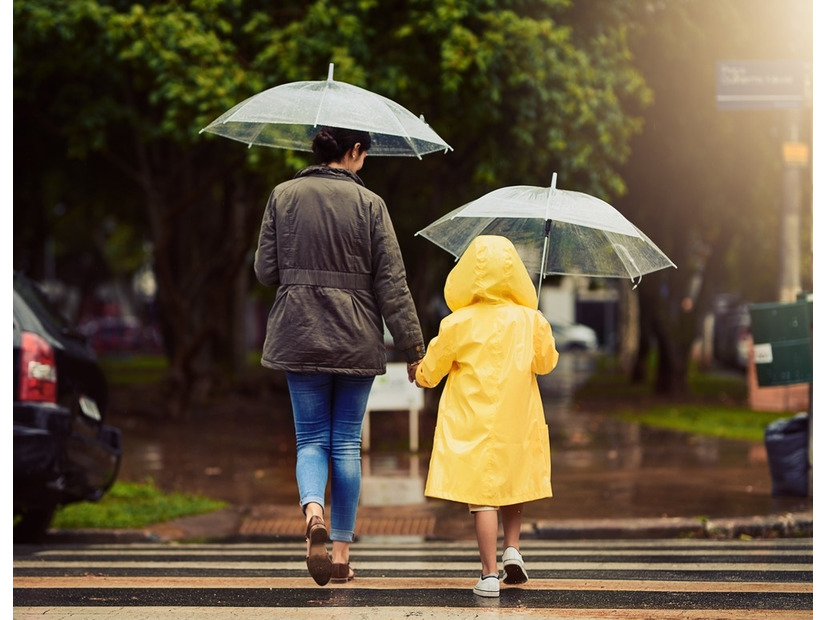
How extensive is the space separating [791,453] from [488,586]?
4878 mm

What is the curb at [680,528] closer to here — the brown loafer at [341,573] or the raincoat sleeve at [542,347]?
the brown loafer at [341,573]

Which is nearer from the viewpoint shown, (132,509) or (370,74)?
(132,509)

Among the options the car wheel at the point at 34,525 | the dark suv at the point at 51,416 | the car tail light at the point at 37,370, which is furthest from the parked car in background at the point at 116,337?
the car tail light at the point at 37,370

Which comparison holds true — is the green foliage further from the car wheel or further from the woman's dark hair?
the woman's dark hair

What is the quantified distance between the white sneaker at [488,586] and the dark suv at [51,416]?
3066 mm

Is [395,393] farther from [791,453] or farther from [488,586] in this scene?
[488,586]

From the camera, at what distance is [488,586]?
5000mm

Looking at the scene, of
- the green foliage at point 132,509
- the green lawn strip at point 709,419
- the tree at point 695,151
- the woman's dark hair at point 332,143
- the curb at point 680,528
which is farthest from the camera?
the tree at point 695,151

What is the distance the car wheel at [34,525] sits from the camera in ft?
26.1

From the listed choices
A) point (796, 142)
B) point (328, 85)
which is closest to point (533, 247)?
point (328, 85)

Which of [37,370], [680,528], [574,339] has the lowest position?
[574,339]

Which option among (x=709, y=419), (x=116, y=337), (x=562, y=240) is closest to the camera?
(x=562, y=240)

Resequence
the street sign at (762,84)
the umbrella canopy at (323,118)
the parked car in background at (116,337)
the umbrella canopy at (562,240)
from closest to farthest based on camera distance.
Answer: the umbrella canopy at (323,118) → the umbrella canopy at (562,240) → the street sign at (762,84) → the parked car in background at (116,337)

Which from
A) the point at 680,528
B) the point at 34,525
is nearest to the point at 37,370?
the point at 34,525
